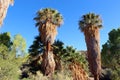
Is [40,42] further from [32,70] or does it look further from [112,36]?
[112,36]

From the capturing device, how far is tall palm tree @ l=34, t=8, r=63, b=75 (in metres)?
35.1

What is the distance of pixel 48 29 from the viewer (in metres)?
37.8

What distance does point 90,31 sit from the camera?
4331 centimetres

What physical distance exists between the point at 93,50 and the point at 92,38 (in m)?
1.72

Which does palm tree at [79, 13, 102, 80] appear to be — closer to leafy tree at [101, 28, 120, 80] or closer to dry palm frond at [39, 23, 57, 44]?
leafy tree at [101, 28, 120, 80]

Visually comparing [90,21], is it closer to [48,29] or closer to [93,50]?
[93,50]

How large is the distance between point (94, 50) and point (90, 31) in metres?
2.77

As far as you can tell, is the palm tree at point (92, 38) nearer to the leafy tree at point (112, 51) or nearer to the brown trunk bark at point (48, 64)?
the leafy tree at point (112, 51)

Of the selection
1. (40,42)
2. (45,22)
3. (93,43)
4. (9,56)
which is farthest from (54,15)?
(9,56)

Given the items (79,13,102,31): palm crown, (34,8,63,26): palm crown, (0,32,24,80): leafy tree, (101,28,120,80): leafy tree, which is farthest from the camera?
(101,28,120,80): leafy tree

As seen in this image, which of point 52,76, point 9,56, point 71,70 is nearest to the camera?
point 9,56

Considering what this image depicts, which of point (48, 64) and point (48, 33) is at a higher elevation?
point (48, 33)

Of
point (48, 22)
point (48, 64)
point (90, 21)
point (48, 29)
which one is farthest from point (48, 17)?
point (90, 21)

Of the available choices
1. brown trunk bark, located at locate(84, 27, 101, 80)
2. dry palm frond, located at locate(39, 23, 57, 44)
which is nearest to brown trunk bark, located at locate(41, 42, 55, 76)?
dry palm frond, located at locate(39, 23, 57, 44)
